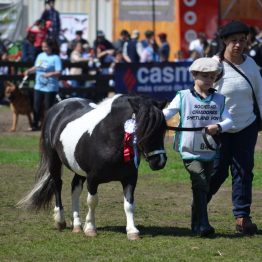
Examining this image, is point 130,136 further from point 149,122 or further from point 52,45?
point 52,45

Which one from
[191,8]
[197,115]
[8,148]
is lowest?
[8,148]

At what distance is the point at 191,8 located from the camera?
91.8ft

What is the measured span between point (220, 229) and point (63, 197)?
287cm

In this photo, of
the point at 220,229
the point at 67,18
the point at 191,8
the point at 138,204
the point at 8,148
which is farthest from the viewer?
the point at 67,18

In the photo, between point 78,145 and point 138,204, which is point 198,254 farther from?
point 138,204

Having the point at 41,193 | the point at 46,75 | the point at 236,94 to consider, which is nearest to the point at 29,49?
the point at 46,75

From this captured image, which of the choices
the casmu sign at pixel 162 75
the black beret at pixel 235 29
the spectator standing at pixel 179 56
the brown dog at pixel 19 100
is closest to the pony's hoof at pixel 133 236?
the black beret at pixel 235 29

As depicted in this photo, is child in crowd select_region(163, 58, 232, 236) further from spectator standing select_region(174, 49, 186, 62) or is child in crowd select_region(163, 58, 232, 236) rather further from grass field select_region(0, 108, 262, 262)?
spectator standing select_region(174, 49, 186, 62)

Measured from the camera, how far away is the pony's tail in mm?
9414

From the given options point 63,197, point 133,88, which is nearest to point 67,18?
point 133,88

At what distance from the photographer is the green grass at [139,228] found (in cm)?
756

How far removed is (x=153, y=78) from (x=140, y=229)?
1372 cm

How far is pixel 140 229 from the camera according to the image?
354 inches

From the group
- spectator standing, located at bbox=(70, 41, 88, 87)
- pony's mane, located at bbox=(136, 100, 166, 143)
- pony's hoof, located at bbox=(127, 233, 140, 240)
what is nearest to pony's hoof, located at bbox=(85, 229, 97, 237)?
pony's hoof, located at bbox=(127, 233, 140, 240)
